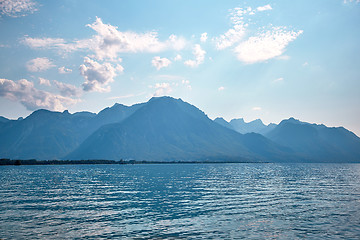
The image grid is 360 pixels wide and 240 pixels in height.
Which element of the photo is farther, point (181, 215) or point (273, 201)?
point (273, 201)

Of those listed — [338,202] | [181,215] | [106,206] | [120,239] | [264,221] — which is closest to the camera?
[120,239]

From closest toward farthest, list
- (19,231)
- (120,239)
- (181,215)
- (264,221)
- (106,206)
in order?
1. (120,239)
2. (19,231)
3. (264,221)
4. (181,215)
5. (106,206)

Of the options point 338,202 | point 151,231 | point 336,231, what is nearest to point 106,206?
point 151,231

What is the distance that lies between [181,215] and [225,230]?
10.1 meters

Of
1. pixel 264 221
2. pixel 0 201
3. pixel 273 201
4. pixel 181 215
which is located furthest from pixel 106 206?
pixel 273 201

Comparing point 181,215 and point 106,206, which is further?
point 106,206

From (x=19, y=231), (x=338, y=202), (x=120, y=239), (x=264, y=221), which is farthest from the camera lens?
(x=338, y=202)

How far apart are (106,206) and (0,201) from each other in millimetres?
23890

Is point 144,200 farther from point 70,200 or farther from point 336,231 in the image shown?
point 336,231

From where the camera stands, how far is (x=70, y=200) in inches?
2259

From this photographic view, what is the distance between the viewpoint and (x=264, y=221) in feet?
127

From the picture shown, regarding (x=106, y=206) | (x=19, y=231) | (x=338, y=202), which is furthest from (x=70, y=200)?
(x=338, y=202)

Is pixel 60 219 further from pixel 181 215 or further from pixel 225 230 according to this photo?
pixel 225 230

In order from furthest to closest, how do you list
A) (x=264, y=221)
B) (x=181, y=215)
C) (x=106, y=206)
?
(x=106, y=206), (x=181, y=215), (x=264, y=221)
